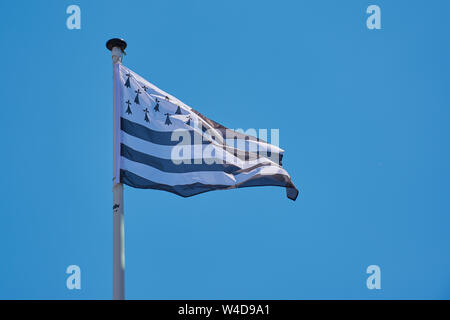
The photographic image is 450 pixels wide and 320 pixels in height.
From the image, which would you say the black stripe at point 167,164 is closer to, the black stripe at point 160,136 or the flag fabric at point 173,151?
the flag fabric at point 173,151

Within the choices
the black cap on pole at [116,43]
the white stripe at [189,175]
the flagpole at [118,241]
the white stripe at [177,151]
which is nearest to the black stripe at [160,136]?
the white stripe at [177,151]

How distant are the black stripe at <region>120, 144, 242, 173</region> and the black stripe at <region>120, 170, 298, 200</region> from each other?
0.39 meters

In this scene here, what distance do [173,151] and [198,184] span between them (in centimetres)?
95

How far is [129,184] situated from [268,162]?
373cm

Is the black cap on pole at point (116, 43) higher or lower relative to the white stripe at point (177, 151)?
higher

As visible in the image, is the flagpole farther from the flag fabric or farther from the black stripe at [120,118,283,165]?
the black stripe at [120,118,283,165]

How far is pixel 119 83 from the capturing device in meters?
12.9

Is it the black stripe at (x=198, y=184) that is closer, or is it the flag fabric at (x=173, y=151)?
the black stripe at (x=198, y=184)

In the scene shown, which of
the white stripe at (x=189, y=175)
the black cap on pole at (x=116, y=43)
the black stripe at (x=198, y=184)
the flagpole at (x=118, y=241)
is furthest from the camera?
the black cap on pole at (x=116, y=43)

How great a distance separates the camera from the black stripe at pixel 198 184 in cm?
1216

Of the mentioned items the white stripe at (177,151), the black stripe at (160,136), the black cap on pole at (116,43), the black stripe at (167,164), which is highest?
the black cap on pole at (116,43)
